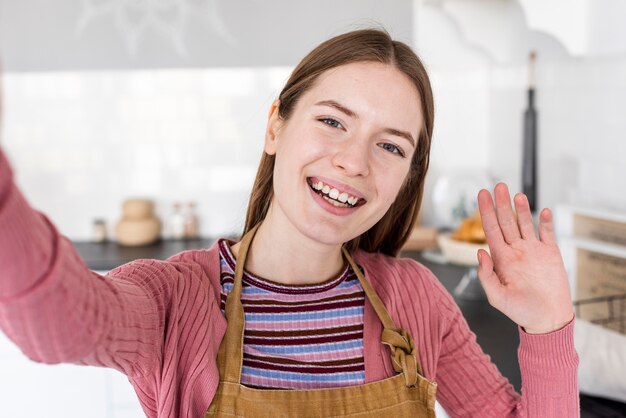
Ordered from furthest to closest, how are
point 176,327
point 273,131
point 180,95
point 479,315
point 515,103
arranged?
point 180,95 < point 515,103 < point 479,315 < point 273,131 < point 176,327

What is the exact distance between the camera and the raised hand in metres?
1.09

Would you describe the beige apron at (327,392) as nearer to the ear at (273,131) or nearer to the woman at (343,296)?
the woman at (343,296)

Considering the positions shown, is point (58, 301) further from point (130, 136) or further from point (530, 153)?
point (130, 136)

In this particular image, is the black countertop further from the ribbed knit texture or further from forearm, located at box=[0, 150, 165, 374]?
Answer: forearm, located at box=[0, 150, 165, 374]

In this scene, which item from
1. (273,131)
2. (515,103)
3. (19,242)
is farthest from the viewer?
(515,103)

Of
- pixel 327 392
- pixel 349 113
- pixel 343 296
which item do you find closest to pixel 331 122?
pixel 349 113

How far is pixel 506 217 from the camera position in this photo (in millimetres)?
1130

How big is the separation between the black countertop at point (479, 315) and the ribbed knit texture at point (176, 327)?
259 millimetres

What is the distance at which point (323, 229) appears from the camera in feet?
3.49

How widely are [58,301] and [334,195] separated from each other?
0.46 m

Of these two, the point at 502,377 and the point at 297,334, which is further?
the point at 502,377

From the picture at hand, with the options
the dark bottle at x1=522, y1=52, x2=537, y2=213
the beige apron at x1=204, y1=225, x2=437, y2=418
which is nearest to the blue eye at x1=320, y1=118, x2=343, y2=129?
the beige apron at x1=204, y1=225, x2=437, y2=418

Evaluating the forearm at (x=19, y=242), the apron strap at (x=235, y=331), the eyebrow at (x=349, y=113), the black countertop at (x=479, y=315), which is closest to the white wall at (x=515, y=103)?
the black countertop at (x=479, y=315)

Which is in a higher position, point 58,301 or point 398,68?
point 398,68
